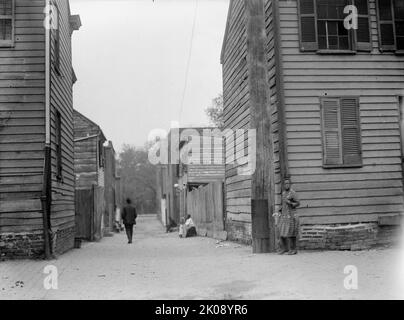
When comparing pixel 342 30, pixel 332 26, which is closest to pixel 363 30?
pixel 342 30

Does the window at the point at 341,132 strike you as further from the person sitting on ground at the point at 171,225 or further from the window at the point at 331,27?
the person sitting on ground at the point at 171,225

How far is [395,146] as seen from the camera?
13.1 m

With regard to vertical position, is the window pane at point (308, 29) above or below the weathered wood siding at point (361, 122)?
above

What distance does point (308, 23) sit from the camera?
42.9 ft

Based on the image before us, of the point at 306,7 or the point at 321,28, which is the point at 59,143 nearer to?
the point at 306,7

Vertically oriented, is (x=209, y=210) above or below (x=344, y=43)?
below

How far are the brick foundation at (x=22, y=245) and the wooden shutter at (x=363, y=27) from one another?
361 inches

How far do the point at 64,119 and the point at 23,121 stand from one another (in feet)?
10.7

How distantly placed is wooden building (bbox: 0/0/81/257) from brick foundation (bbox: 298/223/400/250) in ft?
20.0

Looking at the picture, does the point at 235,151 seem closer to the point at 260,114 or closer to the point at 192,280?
the point at 260,114

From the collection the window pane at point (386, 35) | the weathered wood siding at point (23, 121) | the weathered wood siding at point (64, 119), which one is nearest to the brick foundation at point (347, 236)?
the window pane at point (386, 35)

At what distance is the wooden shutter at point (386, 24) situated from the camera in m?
13.4
